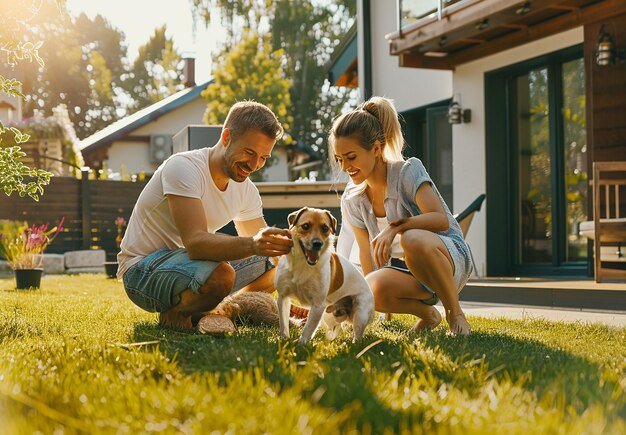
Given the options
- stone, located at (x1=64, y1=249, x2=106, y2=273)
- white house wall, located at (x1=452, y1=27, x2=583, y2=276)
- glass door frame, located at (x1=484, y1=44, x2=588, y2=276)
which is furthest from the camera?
stone, located at (x1=64, y1=249, x2=106, y2=273)

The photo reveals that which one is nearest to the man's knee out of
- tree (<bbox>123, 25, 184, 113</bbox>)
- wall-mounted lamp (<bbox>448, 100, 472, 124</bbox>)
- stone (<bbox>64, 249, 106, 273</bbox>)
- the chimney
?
wall-mounted lamp (<bbox>448, 100, 472, 124</bbox>)

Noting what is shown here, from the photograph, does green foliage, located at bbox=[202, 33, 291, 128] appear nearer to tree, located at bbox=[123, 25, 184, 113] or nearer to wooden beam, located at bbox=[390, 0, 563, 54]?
wooden beam, located at bbox=[390, 0, 563, 54]

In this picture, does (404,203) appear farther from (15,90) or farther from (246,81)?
(246,81)

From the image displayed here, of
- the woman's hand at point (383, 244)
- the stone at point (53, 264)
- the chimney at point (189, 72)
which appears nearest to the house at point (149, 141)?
the chimney at point (189, 72)

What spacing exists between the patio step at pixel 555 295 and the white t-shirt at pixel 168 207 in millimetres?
3217

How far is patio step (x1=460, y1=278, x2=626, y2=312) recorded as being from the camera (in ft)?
20.8

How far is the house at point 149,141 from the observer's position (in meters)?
29.5

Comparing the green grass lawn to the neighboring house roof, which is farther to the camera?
the neighboring house roof

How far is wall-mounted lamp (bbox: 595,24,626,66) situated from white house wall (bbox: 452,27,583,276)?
1.77 m

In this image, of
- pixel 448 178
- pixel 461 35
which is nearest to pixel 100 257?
pixel 448 178

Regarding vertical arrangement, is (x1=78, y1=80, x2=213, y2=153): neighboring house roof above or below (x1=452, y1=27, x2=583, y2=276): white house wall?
above

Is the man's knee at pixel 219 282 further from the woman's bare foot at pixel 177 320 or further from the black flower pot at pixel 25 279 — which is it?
the black flower pot at pixel 25 279

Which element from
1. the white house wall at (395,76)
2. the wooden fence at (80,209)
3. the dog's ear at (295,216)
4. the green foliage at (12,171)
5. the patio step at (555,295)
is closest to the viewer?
the dog's ear at (295,216)

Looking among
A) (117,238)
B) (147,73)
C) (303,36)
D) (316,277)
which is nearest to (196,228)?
(316,277)
